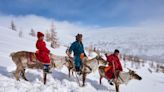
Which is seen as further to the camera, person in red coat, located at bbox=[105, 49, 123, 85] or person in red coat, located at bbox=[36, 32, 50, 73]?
person in red coat, located at bbox=[105, 49, 123, 85]

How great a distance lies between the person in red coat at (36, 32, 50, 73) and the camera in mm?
11453

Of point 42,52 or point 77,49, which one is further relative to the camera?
point 77,49

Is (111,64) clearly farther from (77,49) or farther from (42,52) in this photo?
(42,52)

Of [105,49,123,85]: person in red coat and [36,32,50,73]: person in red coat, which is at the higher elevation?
[36,32,50,73]: person in red coat

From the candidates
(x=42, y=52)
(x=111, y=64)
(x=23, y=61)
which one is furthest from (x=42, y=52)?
(x=111, y=64)

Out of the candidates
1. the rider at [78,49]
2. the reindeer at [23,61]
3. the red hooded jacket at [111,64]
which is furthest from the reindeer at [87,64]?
the reindeer at [23,61]

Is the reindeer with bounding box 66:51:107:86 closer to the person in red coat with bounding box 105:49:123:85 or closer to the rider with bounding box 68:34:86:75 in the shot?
the rider with bounding box 68:34:86:75

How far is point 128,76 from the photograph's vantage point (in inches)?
527

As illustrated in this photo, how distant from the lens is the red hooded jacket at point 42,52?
11445 millimetres

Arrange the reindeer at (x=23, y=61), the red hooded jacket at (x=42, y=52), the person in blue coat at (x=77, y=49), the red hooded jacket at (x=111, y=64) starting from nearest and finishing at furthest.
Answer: the reindeer at (x=23, y=61), the red hooded jacket at (x=42, y=52), the person in blue coat at (x=77, y=49), the red hooded jacket at (x=111, y=64)

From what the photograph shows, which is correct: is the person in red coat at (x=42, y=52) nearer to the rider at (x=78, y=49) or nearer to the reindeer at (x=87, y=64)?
the rider at (x=78, y=49)

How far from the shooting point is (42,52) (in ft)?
37.7

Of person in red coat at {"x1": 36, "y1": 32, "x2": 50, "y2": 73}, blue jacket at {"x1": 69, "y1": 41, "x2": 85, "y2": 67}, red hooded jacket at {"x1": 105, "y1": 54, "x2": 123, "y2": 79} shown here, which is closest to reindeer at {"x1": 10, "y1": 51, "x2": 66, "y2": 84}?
person in red coat at {"x1": 36, "y1": 32, "x2": 50, "y2": 73}

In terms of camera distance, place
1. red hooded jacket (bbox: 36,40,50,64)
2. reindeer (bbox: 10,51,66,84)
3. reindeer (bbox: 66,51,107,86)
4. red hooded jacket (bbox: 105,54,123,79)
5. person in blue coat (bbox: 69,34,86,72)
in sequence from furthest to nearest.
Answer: red hooded jacket (bbox: 105,54,123,79)
reindeer (bbox: 66,51,107,86)
person in blue coat (bbox: 69,34,86,72)
red hooded jacket (bbox: 36,40,50,64)
reindeer (bbox: 10,51,66,84)
